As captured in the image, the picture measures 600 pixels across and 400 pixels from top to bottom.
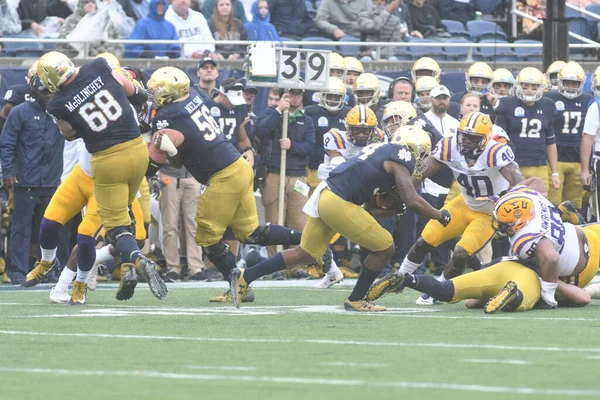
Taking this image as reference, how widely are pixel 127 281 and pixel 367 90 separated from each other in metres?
5.80

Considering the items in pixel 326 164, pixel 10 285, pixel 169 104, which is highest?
pixel 169 104

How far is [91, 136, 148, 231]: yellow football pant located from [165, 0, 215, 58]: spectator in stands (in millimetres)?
6673

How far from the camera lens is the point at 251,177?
31.3 ft

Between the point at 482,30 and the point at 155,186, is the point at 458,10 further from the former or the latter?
the point at 155,186

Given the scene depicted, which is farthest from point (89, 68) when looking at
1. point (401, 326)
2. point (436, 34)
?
point (436, 34)

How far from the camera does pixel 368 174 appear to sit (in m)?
8.52

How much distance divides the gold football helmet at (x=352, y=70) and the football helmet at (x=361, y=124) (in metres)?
3.30

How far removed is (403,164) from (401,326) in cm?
142

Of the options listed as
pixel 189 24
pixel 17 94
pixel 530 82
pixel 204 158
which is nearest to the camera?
pixel 204 158

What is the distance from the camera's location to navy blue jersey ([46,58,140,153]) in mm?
8734

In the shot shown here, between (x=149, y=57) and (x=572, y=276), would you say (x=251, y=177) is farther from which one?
(x=149, y=57)

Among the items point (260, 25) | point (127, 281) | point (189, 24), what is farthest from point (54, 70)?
point (260, 25)

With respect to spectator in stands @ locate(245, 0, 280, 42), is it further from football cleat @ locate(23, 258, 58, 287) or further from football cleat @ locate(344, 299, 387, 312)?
football cleat @ locate(344, 299, 387, 312)

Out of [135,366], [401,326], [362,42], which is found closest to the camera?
[135,366]
